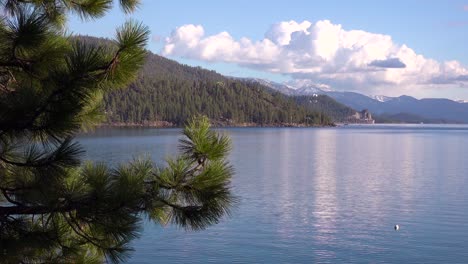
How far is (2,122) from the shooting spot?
4074 mm

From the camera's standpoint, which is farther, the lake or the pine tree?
the lake

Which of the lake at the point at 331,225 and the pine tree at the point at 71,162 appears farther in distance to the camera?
the lake at the point at 331,225

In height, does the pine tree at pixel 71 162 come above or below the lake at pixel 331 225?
above

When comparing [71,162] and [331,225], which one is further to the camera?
[331,225]

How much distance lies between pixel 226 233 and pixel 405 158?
37.4m

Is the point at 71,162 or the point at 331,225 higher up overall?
the point at 71,162

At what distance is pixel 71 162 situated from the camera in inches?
166

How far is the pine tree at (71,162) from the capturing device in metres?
4.18

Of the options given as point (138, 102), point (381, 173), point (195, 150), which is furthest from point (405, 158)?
point (138, 102)

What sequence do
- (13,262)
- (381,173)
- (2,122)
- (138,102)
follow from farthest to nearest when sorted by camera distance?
(138,102), (381,173), (13,262), (2,122)

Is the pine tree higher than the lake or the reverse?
higher

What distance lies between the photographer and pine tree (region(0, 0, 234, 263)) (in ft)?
13.7

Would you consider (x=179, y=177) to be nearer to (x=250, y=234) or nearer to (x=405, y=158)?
(x=250, y=234)

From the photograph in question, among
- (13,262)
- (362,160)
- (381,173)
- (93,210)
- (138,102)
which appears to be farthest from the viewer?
(138,102)
